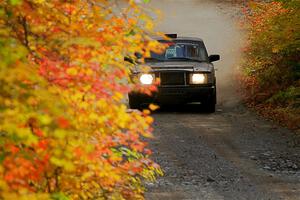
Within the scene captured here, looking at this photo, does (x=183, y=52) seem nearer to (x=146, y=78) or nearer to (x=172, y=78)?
(x=172, y=78)

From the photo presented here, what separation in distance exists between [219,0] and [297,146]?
28710 millimetres

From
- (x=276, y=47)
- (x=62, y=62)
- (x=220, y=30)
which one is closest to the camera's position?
(x=62, y=62)

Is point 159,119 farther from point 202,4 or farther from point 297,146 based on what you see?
point 202,4

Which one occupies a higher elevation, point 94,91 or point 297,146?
point 94,91

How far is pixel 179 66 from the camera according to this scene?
13320 mm

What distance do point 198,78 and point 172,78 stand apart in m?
0.59

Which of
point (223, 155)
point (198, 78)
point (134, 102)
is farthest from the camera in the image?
point (134, 102)

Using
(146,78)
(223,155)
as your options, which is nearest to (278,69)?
(146,78)

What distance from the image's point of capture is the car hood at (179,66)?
522 inches

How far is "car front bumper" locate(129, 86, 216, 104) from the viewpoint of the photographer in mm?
13352

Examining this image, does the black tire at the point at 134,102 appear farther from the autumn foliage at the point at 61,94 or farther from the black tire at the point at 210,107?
the autumn foliage at the point at 61,94

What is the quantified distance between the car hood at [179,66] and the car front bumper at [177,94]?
413 mm

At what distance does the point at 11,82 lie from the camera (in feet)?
9.85

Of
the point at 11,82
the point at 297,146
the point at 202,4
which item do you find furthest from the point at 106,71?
the point at 202,4
